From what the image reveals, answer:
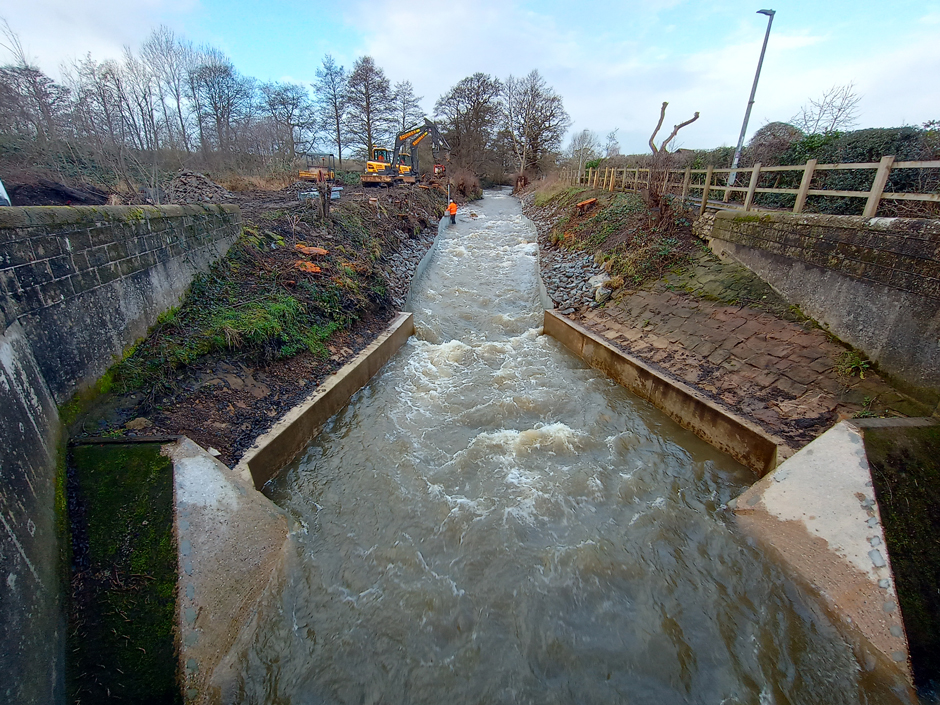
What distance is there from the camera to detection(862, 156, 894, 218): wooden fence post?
538cm

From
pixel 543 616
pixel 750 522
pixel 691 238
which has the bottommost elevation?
pixel 543 616

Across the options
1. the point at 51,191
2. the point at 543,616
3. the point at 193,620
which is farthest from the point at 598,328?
the point at 51,191

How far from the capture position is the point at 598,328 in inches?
343

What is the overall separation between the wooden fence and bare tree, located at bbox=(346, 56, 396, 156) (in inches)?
759

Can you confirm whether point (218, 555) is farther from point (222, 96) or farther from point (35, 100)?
point (222, 96)

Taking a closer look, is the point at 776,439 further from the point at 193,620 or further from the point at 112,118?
the point at 112,118

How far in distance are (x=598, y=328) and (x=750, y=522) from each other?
5.09 meters

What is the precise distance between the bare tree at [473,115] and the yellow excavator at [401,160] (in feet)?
55.5

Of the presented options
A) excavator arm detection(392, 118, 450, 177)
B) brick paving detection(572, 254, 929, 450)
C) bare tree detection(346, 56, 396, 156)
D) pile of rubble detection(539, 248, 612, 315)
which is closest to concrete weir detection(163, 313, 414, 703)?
brick paving detection(572, 254, 929, 450)

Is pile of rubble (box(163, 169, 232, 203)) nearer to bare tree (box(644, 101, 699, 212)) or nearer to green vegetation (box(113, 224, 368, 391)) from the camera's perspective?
green vegetation (box(113, 224, 368, 391))

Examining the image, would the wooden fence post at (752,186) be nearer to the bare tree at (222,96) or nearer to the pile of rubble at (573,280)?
the pile of rubble at (573,280)

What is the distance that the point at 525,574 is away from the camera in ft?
12.9

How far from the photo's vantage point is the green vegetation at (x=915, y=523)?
302cm

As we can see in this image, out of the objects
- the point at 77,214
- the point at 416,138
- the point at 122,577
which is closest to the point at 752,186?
the point at 77,214
